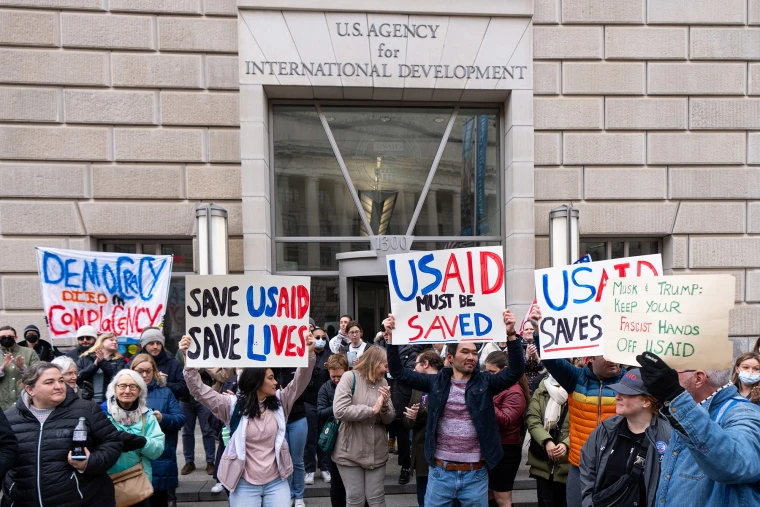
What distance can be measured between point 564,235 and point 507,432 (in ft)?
13.9

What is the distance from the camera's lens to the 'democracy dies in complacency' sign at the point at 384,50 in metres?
8.77

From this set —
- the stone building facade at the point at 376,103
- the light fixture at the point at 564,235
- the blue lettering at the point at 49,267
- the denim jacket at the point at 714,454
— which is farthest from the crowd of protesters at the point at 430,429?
the stone building facade at the point at 376,103

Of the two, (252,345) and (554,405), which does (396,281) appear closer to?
(252,345)

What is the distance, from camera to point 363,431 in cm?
495

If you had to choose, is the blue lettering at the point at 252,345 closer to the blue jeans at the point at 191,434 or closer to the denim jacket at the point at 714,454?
the denim jacket at the point at 714,454

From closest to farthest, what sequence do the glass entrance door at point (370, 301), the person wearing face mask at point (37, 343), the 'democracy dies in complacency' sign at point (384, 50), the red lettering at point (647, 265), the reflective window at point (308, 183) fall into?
the red lettering at point (647, 265) < the person wearing face mask at point (37, 343) < the 'democracy dies in complacency' sign at point (384, 50) < the glass entrance door at point (370, 301) < the reflective window at point (308, 183)

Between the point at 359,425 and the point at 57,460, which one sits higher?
the point at 57,460

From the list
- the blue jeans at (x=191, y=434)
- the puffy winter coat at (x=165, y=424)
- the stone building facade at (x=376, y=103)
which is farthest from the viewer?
the stone building facade at (x=376, y=103)

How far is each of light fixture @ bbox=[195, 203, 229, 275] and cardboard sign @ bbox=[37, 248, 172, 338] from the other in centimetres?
170

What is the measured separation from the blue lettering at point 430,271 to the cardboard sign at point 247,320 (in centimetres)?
98

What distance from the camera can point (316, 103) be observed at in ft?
31.0

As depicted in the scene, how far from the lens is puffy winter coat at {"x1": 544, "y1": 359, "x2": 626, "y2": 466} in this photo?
3955 millimetres

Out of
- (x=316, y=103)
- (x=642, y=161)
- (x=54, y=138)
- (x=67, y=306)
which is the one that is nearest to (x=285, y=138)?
(x=316, y=103)

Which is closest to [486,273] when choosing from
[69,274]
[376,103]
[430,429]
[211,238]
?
[430,429]
